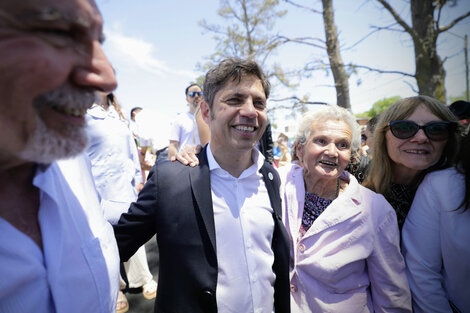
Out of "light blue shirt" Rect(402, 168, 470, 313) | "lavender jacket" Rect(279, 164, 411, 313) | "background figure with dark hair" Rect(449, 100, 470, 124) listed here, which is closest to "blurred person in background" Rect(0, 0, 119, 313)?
"lavender jacket" Rect(279, 164, 411, 313)

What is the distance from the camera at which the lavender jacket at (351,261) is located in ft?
5.25

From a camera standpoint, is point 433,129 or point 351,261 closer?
point 351,261

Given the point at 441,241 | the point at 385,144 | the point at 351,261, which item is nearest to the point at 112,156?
the point at 351,261

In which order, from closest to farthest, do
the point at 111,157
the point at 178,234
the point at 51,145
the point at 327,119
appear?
the point at 51,145 < the point at 178,234 < the point at 327,119 < the point at 111,157

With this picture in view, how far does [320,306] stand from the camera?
1.62 metres

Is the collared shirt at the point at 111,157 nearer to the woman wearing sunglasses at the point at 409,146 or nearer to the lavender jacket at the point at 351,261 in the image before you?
the lavender jacket at the point at 351,261

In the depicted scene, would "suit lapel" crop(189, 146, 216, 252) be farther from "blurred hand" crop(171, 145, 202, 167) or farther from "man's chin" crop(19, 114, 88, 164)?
"man's chin" crop(19, 114, 88, 164)

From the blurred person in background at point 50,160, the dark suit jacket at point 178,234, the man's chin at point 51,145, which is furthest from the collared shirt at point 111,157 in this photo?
the man's chin at point 51,145

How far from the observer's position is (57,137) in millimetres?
669

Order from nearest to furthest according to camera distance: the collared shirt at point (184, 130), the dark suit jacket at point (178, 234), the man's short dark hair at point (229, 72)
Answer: the dark suit jacket at point (178, 234) < the man's short dark hair at point (229, 72) < the collared shirt at point (184, 130)

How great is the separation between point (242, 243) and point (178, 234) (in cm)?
42

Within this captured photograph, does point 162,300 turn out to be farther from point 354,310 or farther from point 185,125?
point 185,125

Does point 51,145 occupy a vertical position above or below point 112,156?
above

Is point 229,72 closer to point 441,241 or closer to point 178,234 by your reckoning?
point 178,234
